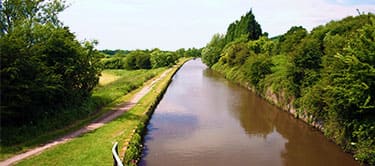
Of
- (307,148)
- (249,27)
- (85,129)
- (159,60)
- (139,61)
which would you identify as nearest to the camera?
(85,129)

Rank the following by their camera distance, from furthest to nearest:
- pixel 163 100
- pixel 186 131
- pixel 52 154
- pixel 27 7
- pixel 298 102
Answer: pixel 163 100, pixel 298 102, pixel 27 7, pixel 186 131, pixel 52 154

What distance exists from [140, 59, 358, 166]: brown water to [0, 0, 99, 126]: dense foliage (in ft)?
17.8

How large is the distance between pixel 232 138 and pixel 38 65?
10859mm

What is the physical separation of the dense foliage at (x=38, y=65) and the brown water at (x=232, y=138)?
17.8 feet

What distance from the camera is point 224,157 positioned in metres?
16.3

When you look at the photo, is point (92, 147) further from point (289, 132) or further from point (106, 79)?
point (106, 79)

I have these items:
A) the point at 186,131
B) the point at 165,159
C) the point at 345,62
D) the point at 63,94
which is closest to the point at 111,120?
the point at 63,94

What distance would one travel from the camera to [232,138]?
65.7 feet

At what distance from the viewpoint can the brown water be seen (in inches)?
637

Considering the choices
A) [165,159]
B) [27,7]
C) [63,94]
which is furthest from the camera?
[27,7]

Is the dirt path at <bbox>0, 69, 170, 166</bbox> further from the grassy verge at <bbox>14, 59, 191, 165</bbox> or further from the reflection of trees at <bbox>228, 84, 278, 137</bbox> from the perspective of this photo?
the reflection of trees at <bbox>228, 84, 278, 137</bbox>

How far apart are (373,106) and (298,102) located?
35.9 feet

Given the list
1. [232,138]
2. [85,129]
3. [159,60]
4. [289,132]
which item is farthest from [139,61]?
[85,129]

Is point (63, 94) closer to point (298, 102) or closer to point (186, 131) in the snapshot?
point (186, 131)
